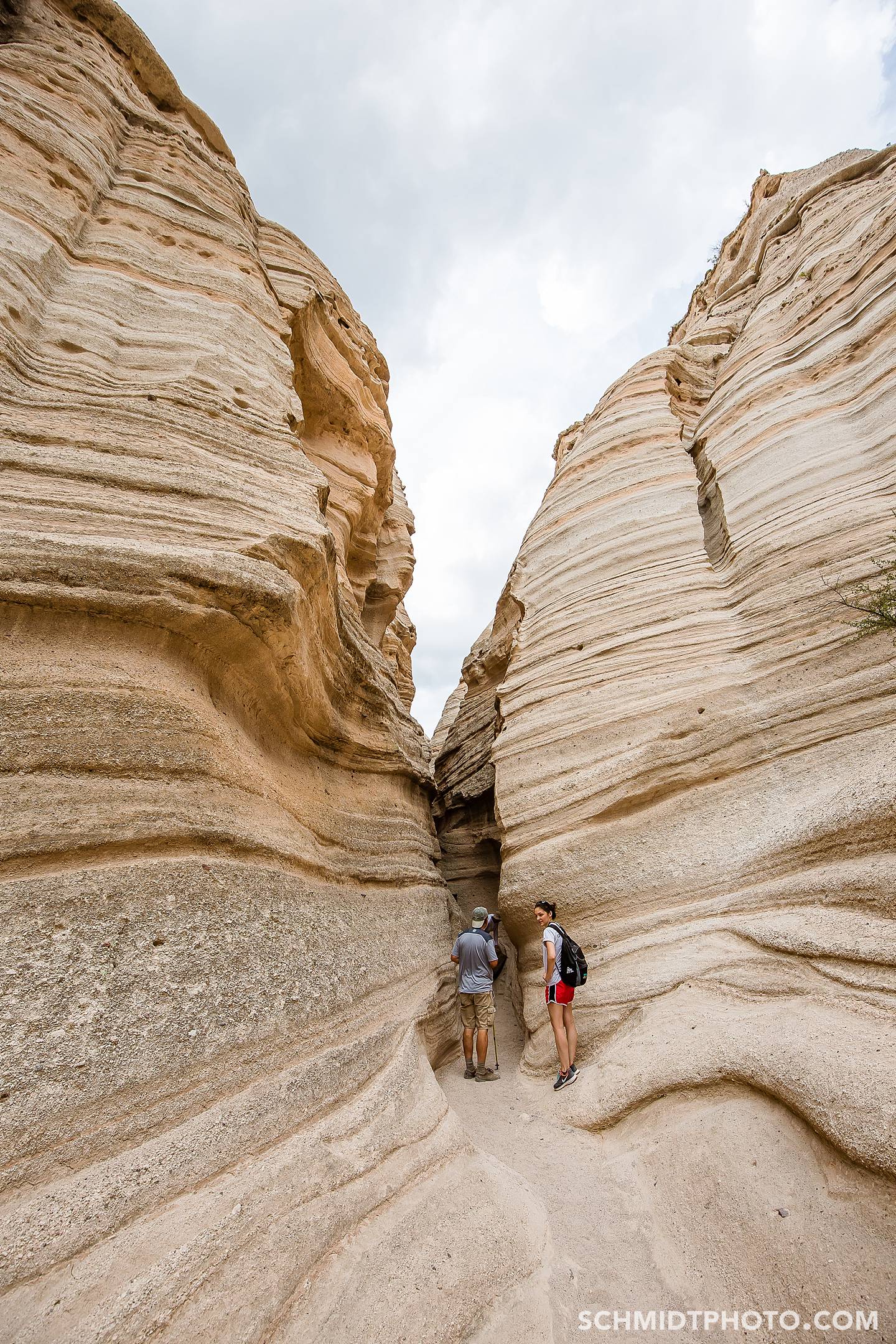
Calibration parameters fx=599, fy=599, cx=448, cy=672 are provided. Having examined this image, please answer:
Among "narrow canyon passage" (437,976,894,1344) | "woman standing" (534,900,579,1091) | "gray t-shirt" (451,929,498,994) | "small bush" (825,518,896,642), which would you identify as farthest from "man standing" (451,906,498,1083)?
"small bush" (825,518,896,642)

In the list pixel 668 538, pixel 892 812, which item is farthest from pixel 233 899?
pixel 668 538

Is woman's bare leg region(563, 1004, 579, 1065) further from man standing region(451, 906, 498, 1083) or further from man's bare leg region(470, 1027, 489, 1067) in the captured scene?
man's bare leg region(470, 1027, 489, 1067)

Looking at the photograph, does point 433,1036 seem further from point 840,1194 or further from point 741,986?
point 840,1194

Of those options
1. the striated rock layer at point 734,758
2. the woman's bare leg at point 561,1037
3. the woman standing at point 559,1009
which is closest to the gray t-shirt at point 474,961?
the striated rock layer at point 734,758

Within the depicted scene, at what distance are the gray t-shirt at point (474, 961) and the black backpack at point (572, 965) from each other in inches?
47.5

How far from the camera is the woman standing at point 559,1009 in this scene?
4.88 m

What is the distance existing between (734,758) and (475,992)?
139 inches

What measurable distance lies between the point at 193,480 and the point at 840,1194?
6.07 metres

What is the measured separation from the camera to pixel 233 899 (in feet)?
Result: 12.3

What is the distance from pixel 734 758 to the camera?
6.02 meters

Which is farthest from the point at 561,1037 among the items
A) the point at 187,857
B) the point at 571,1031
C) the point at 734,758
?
the point at 187,857

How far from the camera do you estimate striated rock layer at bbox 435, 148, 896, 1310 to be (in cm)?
320

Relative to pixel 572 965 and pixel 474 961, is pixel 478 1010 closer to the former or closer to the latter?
pixel 474 961

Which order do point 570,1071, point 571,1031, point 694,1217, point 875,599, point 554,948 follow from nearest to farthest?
point 694,1217 < point 570,1071 < point 571,1031 < point 554,948 < point 875,599
